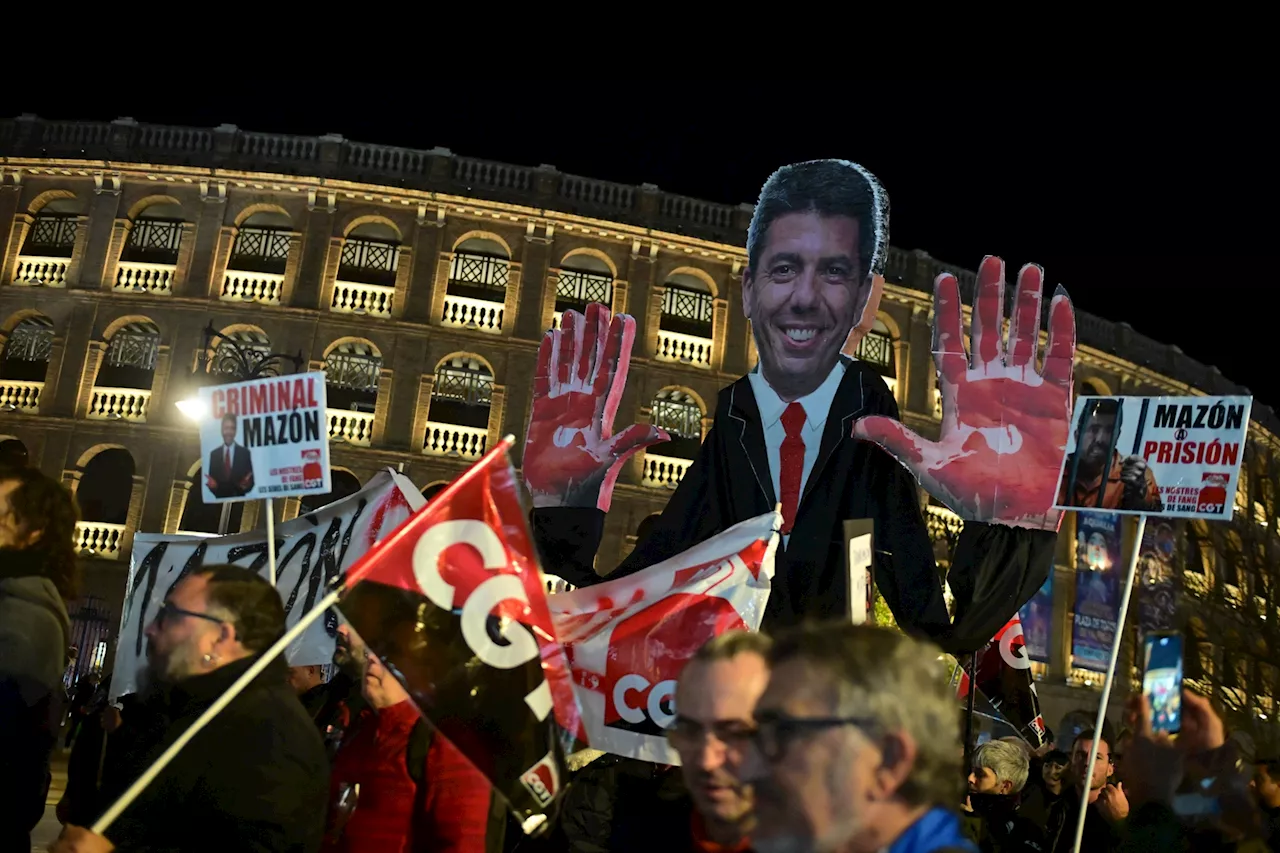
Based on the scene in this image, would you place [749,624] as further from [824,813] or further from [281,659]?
[824,813]

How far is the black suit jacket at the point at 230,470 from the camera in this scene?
6.99 m

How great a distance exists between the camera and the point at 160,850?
9.00 ft

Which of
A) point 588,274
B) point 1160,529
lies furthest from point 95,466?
point 1160,529

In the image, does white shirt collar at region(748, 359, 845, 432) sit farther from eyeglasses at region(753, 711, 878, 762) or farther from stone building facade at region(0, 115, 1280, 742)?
stone building facade at region(0, 115, 1280, 742)

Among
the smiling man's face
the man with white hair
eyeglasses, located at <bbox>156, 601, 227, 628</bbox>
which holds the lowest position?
the man with white hair

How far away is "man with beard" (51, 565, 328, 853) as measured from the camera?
2.75 metres

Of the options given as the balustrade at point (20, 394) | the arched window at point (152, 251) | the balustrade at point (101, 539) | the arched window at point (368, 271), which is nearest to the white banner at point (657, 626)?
the arched window at point (368, 271)

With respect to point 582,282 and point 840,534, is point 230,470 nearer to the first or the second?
point 840,534

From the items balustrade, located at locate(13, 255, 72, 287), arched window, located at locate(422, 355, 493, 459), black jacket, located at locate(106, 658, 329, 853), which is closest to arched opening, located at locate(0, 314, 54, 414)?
balustrade, located at locate(13, 255, 72, 287)

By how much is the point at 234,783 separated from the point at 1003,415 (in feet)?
10.4

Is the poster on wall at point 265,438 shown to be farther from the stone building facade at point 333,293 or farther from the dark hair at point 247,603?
the stone building facade at point 333,293

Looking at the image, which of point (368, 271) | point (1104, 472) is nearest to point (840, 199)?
point (1104, 472)

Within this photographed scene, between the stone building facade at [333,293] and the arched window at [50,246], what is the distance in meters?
0.05

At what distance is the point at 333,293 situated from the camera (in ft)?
84.8
